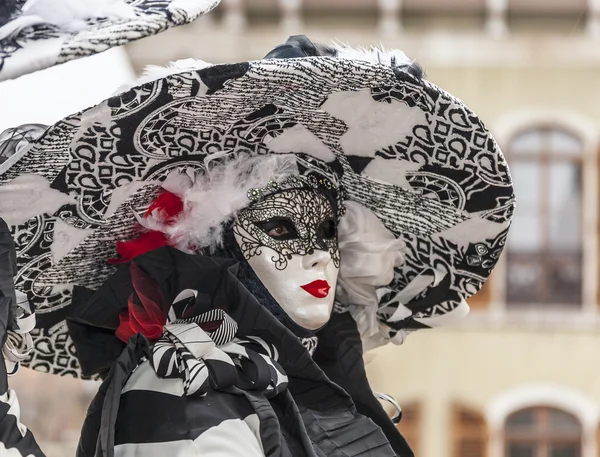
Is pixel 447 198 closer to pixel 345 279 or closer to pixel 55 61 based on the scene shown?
pixel 345 279

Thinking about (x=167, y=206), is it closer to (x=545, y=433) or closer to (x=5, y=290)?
(x=5, y=290)

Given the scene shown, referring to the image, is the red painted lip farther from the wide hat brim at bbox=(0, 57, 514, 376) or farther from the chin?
the wide hat brim at bbox=(0, 57, 514, 376)

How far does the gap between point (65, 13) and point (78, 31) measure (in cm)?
5

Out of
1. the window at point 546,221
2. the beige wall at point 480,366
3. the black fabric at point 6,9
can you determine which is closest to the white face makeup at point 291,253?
the black fabric at point 6,9

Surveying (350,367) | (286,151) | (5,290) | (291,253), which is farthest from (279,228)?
(5,290)

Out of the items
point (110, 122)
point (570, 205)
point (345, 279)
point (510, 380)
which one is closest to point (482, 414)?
point (510, 380)

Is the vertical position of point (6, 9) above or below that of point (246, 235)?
above

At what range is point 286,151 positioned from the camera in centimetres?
287

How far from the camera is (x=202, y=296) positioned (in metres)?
2.59

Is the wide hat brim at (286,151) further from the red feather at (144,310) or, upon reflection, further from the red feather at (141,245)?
the red feather at (144,310)

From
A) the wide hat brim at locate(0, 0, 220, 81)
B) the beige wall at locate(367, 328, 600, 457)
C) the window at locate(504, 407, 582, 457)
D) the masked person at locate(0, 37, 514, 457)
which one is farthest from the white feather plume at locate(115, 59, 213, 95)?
the window at locate(504, 407, 582, 457)

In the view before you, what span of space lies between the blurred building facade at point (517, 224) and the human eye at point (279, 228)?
10454 millimetres

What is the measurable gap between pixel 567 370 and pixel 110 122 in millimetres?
11562

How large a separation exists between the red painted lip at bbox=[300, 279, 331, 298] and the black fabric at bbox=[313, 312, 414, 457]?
295 millimetres
